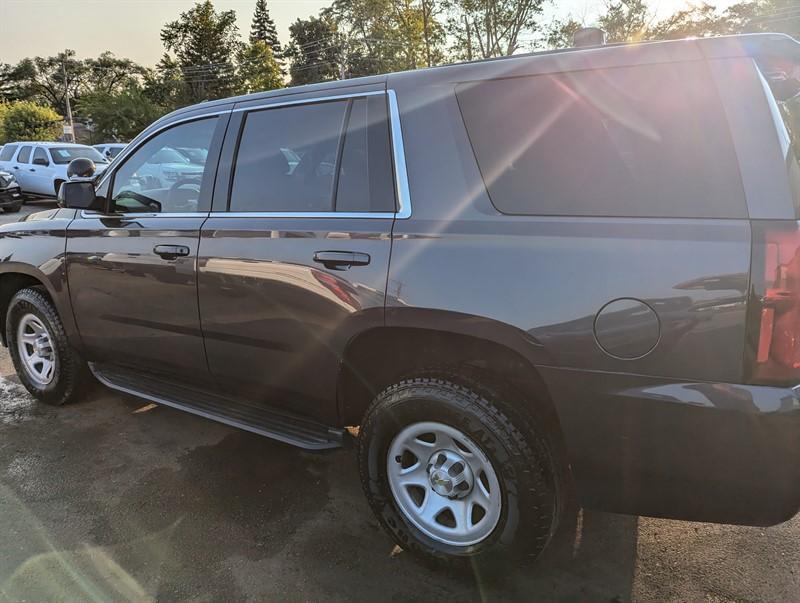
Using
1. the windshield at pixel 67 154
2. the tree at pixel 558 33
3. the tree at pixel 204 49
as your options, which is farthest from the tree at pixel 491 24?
the tree at pixel 204 49

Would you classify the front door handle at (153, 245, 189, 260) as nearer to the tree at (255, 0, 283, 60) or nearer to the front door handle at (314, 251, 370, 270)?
the front door handle at (314, 251, 370, 270)

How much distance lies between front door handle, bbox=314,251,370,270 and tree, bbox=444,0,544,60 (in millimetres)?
26322

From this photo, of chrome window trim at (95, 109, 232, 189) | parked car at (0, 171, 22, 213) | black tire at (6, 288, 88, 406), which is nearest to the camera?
chrome window trim at (95, 109, 232, 189)

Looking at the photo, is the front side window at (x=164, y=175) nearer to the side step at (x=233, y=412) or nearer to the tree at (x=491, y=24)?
the side step at (x=233, y=412)

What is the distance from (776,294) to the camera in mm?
1669

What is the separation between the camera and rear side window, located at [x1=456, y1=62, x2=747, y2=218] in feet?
5.87

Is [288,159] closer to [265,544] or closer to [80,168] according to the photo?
[80,168]

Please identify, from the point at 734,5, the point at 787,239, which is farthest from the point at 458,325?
the point at 734,5

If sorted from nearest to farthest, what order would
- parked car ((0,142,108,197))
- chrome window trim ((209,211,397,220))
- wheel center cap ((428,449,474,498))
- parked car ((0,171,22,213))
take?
wheel center cap ((428,449,474,498)) → chrome window trim ((209,211,397,220)) → parked car ((0,171,22,213)) → parked car ((0,142,108,197))

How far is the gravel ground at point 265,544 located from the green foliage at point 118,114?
145ft

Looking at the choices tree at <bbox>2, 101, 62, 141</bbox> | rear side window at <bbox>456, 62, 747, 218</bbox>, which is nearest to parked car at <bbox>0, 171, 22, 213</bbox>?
rear side window at <bbox>456, 62, 747, 218</bbox>

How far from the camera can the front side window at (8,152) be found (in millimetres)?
16484

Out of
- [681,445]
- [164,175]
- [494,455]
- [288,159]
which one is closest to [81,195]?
[164,175]

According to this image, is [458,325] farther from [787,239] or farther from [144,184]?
[144,184]
